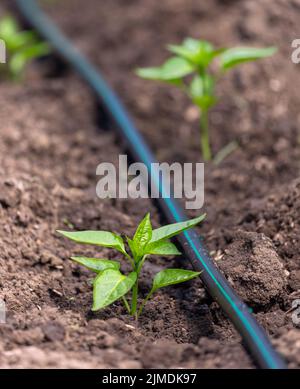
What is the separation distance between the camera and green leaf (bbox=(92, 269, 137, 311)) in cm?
178

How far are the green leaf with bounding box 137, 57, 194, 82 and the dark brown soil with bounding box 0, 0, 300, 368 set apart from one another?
1.64 ft

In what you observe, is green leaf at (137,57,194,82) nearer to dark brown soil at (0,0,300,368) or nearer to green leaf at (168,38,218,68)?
green leaf at (168,38,218,68)

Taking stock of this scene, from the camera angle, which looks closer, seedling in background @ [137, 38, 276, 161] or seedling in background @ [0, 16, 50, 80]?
seedling in background @ [137, 38, 276, 161]

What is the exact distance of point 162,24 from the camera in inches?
165

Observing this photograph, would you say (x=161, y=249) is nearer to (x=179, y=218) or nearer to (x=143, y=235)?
(x=143, y=235)

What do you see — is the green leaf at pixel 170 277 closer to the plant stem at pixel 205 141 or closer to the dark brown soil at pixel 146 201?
the dark brown soil at pixel 146 201

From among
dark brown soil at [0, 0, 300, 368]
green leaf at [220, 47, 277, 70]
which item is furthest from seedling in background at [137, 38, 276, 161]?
dark brown soil at [0, 0, 300, 368]

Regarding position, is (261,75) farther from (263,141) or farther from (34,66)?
(34,66)

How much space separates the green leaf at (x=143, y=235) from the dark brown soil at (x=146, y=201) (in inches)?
10.0

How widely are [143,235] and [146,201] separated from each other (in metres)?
0.78

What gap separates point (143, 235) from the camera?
191 centimetres
